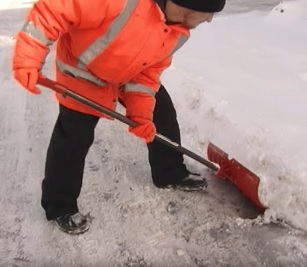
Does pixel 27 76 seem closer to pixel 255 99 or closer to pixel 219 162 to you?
pixel 219 162

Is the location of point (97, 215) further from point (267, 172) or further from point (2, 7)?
point (2, 7)

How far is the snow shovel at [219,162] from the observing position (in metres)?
2.82

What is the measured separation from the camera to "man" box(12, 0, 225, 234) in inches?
97.8

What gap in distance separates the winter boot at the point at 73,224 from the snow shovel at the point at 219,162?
1.80ft

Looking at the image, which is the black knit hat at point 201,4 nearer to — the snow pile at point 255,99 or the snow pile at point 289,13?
the snow pile at point 255,99

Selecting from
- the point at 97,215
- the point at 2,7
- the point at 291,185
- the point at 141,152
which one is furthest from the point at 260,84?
the point at 2,7

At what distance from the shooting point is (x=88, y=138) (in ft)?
9.90

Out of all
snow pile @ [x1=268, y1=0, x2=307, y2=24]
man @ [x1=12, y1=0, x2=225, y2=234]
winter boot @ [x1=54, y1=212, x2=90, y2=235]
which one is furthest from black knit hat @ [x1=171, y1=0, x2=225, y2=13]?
snow pile @ [x1=268, y1=0, x2=307, y2=24]

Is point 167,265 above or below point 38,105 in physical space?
above

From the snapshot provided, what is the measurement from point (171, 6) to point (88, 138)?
832mm

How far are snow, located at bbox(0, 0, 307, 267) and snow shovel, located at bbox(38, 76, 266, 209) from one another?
0.06 metres

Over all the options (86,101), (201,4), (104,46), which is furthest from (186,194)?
(201,4)

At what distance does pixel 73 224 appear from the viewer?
3033 mm

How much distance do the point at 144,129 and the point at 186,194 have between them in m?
0.53
